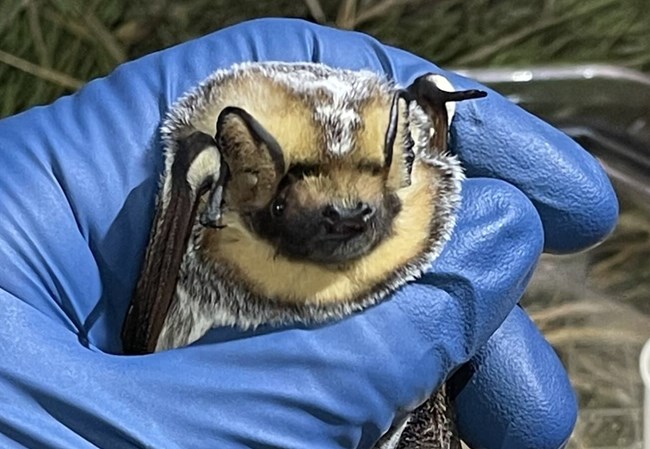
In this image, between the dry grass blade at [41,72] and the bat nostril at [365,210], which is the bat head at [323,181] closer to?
the bat nostril at [365,210]

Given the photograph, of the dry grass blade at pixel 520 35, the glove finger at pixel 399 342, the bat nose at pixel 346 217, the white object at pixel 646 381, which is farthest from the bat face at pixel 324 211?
the dry grass blade at pixel 520 35

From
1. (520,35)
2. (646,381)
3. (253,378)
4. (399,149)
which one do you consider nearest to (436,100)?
(399,149)

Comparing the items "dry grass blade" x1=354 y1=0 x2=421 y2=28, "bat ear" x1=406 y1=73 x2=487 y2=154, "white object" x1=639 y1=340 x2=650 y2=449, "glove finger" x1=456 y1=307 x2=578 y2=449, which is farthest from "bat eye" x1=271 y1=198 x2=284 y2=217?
"dry grass blade" x1=354 y1=0 x2=421 y2=28

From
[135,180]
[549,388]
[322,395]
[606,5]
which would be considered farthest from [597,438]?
[135,180]

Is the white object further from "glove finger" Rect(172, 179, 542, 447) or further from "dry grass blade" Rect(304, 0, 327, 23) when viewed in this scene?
"dry grass blade" Rect(304, 0, 327, 23)

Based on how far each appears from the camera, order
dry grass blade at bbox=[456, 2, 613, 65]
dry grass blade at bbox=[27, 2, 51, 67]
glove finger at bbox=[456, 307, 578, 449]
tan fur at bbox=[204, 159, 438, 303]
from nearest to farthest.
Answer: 1. tan fur at bbox=[204, 159, 438, 303]
2. glove finger at bbox=[456, 307, 578, 449]
3. dry grass blade at bbox=[27, 2, 51, 67]
4. dry grass blade at bbox=[456, 2, 613, 65]

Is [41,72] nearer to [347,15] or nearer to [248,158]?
[347,15]
